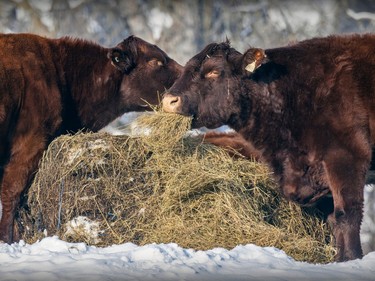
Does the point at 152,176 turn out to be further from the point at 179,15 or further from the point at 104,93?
the point at 179,15

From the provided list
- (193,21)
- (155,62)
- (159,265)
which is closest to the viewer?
(159,265)

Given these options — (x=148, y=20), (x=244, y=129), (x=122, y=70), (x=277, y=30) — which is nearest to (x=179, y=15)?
(x=148, y=20)

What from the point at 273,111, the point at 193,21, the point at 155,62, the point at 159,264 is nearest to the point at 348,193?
the point at 273,111

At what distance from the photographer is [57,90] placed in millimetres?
10648

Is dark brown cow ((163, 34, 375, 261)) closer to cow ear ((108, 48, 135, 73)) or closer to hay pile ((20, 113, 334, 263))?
hay pile ((20, 113, 334, 263))

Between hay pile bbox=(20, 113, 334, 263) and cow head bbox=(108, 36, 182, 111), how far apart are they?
5.39 ft

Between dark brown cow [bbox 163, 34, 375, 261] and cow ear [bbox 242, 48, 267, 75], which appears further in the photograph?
cow ear [bbox 242, 48, 267, 75]

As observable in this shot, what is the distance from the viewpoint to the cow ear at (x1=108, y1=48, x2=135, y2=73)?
11461 mm

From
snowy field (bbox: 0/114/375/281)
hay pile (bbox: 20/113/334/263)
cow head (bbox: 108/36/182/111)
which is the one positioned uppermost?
cow head (bbox: 108/36/182/111)

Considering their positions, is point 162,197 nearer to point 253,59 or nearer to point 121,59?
point 253,59

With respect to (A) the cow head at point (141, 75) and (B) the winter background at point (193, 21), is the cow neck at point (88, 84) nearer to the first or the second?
(A) the cow head at point (141, 75)

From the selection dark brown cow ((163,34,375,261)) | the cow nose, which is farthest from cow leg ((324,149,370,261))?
the cow nose

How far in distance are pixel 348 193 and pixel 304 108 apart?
1.01m

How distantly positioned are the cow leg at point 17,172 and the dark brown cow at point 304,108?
1.47 meters
